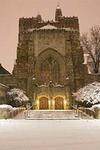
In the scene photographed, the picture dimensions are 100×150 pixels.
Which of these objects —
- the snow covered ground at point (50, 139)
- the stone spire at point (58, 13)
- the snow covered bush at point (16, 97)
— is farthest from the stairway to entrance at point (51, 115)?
the stone spire at point (58, 13)

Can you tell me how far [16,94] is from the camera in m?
39.0

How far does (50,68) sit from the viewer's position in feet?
143

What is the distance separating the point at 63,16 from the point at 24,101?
22813 millimetres

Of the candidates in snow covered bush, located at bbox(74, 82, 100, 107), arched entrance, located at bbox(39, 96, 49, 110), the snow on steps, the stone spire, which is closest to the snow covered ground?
the snow on steps

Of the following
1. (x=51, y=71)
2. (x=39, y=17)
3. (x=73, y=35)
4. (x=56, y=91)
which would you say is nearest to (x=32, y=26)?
(x=39, y=17)

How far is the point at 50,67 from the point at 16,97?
341 inches

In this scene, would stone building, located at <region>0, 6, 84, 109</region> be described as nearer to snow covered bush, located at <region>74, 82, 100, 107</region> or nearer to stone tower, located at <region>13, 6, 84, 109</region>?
stone tower, located at <region>13, 6, 84, 109</region>

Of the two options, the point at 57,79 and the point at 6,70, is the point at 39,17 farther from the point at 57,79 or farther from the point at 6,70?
the point at 57,79

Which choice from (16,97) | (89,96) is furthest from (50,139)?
(16,97)

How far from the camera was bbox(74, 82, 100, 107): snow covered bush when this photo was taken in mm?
35122

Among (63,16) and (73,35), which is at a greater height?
(63,16)

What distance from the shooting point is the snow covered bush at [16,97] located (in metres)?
38.1

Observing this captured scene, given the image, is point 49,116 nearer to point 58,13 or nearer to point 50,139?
point 50,139

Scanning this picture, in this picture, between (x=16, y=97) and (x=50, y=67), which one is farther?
(x=50, y=67)
